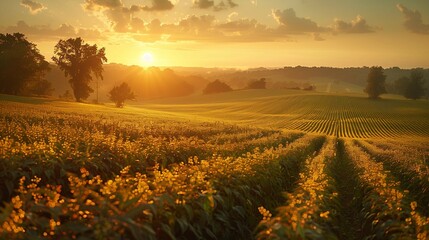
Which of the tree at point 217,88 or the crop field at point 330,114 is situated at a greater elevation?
the tree at point 217,88

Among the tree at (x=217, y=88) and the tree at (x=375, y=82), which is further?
the tree at (x=217, y=88)

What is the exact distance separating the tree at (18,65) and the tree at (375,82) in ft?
324

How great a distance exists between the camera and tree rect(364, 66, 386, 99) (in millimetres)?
120312

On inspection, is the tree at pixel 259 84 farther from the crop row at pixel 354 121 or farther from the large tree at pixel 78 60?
the large tree at pixel 78 60

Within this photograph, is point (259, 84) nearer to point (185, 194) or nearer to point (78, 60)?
point (78, 60)

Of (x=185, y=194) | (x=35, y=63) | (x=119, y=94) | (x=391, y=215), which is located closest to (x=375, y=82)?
(x=119, y=94)

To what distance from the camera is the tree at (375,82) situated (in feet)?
395

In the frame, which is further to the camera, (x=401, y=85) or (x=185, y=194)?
(x=401, y=85)

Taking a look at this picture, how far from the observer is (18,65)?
67750mm

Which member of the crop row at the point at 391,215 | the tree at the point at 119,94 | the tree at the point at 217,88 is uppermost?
the tree at the point at 217,88

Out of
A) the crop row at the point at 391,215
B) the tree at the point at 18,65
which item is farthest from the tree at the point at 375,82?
the crop row at the point at 391,215

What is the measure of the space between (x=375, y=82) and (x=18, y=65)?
104949 mm

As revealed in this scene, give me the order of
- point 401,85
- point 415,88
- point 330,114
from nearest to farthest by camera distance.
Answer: point 330,114 < point 415,88 < point 401,85

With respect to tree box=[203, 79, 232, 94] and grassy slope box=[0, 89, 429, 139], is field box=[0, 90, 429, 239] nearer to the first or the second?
grassy slope box=[0, 89, 429, 139]
